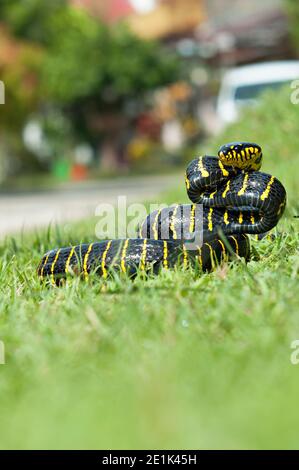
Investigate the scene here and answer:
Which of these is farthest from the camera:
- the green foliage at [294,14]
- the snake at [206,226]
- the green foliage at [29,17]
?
the green foliage at [29,17]

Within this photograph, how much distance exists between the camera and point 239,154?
3.91 meters

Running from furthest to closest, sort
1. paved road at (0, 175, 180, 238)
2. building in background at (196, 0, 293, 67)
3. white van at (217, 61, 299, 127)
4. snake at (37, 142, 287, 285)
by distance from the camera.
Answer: building in background at (196, 0, 293, 67), white van at (217, 61, 299, 127), paved road at (0, 175, 180, 238), snake at (37, 142, 287, 285)

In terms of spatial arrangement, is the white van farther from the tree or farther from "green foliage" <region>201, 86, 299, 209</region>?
the tree

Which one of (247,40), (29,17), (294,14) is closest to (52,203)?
(294,14)

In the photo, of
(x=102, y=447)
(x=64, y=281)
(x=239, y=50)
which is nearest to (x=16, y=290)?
(x=64, y=281)

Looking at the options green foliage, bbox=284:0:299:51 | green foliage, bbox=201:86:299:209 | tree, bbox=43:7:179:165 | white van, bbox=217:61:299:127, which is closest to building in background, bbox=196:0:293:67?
tree, bbox=43:7:179:165

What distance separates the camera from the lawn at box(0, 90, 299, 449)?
86.0 inches

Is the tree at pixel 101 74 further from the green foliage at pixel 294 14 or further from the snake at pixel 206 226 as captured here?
the snake at pixel 206 226

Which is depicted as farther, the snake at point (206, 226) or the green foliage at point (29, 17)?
the green foliage at point (29, 17)

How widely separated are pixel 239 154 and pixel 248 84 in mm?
13596

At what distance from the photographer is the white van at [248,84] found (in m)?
16.8

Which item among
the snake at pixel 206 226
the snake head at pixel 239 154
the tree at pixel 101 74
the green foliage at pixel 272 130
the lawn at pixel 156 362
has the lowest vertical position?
the lawn at pixel 156 362

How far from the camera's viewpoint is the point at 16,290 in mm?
3869
